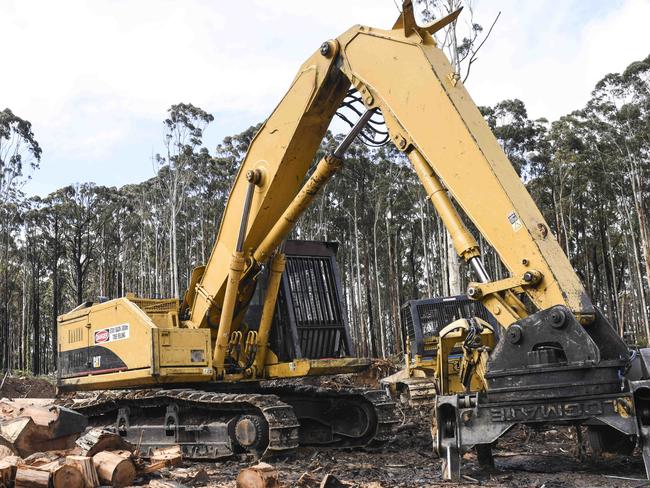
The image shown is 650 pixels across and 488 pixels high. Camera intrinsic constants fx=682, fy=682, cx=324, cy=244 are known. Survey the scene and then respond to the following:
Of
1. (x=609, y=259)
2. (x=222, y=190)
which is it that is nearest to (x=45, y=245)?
(x=222, y=190)

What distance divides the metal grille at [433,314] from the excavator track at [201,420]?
19.9ft

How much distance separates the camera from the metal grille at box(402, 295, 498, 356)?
550 inches

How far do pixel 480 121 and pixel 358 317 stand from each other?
41.2m

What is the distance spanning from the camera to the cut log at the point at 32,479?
17.1 ft

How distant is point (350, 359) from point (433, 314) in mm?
5606

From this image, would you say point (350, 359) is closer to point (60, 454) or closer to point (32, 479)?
Answer: point (60, 454)

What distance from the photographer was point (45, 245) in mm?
50906

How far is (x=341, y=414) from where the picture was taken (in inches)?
385

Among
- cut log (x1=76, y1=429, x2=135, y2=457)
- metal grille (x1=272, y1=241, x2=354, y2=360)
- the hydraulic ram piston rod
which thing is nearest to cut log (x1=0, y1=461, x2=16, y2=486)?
cut log (x1=76, y1=429, x2=135, y2=457)

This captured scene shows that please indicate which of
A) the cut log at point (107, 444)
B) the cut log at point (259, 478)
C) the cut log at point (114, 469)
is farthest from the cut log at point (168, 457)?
the cut log at point (259, 478)

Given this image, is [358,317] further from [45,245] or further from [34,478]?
[34,478]

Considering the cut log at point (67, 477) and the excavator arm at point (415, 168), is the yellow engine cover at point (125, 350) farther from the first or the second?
the cut log at point (67, 477)

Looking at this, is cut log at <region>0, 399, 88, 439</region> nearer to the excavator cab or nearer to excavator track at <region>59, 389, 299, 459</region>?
excavator track at <region>59, 389, 299, 459</region>

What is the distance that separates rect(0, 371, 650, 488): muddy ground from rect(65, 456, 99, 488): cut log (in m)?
0.74
